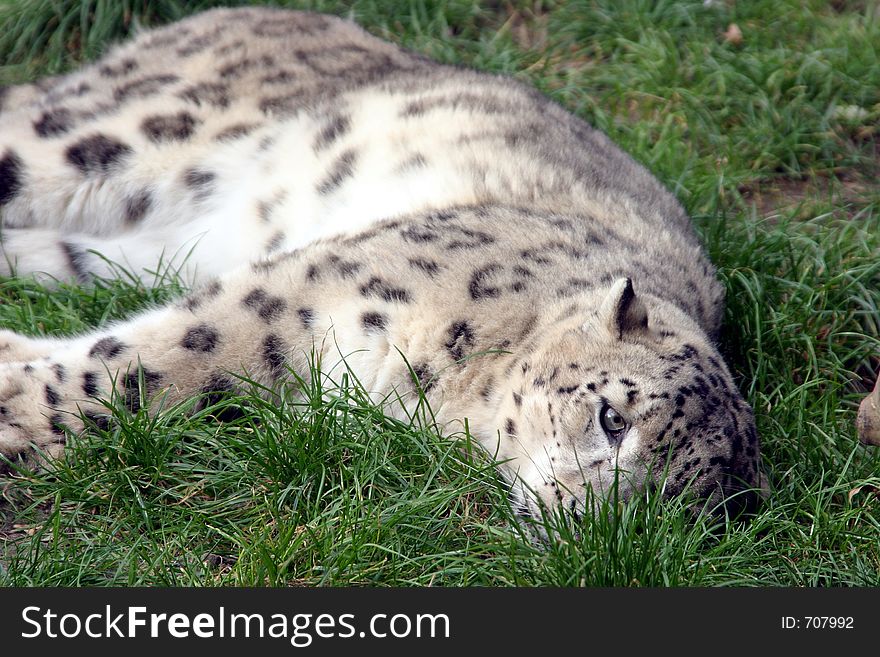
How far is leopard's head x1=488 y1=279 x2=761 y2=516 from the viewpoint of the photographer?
352cm

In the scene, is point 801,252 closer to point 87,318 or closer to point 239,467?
point 239,467

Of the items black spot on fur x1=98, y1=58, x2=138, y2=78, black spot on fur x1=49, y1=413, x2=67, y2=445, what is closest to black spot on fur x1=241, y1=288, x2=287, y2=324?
black spot on fur x1=49, y1=413, x2=67, y2=445

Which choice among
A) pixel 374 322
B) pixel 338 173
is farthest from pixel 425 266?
pixel 338 173

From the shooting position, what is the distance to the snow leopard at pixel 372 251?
369cm

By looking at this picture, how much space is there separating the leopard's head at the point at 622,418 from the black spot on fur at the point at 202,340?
3.47ft

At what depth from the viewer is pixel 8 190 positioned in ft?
17.0

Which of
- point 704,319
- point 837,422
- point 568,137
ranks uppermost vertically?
point 568,137

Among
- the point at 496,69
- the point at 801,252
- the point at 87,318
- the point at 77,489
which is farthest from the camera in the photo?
the point at 496,69

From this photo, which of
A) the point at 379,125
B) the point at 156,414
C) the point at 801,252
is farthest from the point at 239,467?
the point at 801,252

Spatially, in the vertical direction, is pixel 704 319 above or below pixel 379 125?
below

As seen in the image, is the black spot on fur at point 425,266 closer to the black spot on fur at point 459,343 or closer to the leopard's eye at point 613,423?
the black spot on fur at point 459,343

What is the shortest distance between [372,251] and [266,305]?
44cm

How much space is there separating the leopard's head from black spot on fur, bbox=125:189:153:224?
2251 millimetres

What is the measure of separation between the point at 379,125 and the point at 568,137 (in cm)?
87
